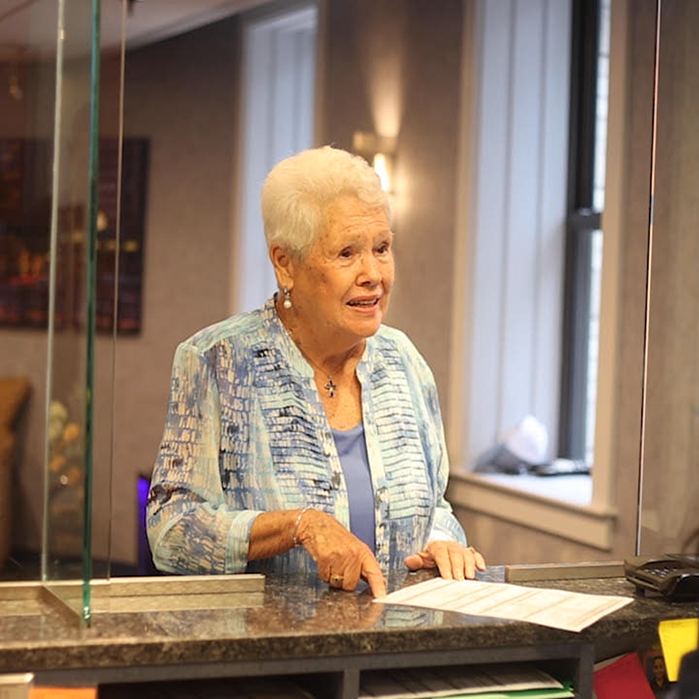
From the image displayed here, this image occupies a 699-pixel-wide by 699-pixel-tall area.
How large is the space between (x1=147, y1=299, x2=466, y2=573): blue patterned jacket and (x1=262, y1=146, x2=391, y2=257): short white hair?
0.16 meters

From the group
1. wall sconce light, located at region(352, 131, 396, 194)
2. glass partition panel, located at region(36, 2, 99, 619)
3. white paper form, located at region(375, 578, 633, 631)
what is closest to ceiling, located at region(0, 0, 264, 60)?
glass partition panel, located at region(36, 2, 99, 619)

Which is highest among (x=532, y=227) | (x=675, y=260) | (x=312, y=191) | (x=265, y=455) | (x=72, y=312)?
(x=532, y=227)

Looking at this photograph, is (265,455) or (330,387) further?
(330,387)

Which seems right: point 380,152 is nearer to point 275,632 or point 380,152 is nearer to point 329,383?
point 329,383

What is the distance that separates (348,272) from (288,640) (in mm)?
849

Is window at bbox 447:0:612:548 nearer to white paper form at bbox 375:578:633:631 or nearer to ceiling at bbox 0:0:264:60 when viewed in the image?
ceiling at bbox 0:0:264:60

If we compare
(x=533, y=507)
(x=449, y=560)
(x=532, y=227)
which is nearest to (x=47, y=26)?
(x=449, y=560)

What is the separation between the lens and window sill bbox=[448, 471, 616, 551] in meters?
4.43

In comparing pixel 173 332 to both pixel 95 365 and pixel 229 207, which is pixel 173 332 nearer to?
pixel 229 207

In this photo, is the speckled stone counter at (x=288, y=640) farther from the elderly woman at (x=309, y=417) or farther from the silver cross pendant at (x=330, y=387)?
the silver cross pendant at (x=330, y=387)

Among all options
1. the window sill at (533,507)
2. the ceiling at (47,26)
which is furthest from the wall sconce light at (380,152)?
the ceiling at (47,26)

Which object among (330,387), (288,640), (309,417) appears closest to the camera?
(288,640)

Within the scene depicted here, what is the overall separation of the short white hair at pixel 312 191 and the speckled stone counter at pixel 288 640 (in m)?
0.71

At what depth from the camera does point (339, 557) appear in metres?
1.93
